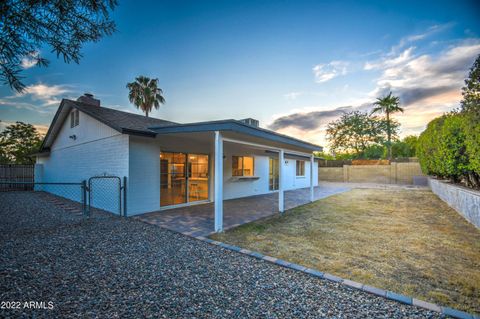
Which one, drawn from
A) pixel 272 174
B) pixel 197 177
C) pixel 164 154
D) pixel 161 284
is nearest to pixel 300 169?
pixel 272 174

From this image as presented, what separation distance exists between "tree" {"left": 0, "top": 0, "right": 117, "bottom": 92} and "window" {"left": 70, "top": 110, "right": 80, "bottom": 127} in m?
7.60

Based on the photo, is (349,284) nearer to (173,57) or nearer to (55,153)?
(173,57)

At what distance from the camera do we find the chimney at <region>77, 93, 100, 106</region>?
9.96 m

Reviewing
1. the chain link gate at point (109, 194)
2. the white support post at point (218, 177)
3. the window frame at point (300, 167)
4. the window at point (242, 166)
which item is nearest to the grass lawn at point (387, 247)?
the white support post at point (218, 177)

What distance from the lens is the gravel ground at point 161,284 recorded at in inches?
87.5

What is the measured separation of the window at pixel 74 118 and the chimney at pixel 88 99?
600 millimetres

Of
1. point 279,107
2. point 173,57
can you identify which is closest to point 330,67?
point 279,107

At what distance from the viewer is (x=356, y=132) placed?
27.5 meters

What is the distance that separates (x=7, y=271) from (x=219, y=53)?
31.3 ft

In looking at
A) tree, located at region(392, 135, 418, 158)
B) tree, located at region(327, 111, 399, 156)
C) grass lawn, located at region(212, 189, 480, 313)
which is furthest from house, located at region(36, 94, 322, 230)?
tree, located at region(392, 135, 418, 158)

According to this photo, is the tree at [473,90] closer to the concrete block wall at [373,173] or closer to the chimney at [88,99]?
the chimney at [88,99]

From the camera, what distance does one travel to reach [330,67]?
9938mm

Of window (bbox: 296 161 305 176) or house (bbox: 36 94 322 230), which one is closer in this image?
house (bbox: 36 94 322 230)

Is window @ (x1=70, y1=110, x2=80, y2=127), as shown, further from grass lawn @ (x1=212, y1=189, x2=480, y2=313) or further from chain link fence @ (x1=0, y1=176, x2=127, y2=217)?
grass lawn @ (x1=212, y1=189, x2=480, y2=313)
